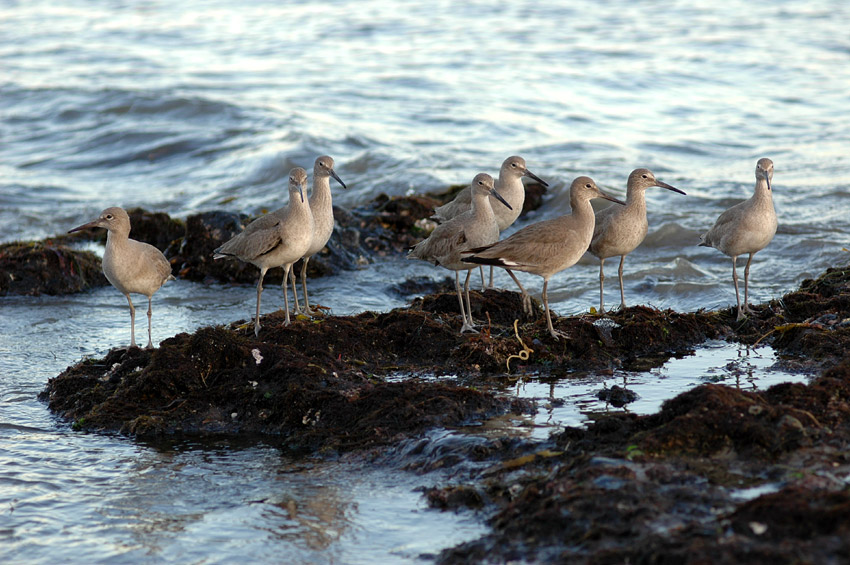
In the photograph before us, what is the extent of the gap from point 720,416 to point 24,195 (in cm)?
1407

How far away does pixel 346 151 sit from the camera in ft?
56.3

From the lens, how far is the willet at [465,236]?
7.90 meters

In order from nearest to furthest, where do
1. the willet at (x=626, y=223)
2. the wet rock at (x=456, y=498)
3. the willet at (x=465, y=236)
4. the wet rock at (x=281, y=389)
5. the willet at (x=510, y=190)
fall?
Result: the wet rock at (x=456, y=498) → the wet rock at (x=281, y=389) → the willet at (x=465, y=236) → the willet at (x=626, y=223) → the willet at (x=510, y=190)

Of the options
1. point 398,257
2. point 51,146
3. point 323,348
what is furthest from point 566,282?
point 51,146

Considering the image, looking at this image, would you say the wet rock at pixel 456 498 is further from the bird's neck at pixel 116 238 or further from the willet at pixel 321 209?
the bird's neck at pixel 116 238

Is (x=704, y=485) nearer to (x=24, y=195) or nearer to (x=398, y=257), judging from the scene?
(x=398, y=257)

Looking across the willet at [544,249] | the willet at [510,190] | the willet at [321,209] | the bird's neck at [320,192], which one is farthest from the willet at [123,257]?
the willet at [510,190]

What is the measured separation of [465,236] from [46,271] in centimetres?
549

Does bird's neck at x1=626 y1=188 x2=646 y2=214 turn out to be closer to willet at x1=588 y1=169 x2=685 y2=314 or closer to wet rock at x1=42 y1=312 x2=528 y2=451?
willet at x1=588 y1=169 x2=685 y2=314

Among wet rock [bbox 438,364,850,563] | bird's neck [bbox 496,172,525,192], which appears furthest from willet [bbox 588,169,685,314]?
wet rock [bbox 438,364,850,563]

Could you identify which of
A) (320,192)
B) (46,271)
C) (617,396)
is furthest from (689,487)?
(46,271)

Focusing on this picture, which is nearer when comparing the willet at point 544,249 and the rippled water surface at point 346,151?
the rippled water surface at point 346,151

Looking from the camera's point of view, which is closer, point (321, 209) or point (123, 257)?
point (123, 257)

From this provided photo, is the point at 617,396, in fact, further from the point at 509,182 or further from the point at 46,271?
the point at 46,271
